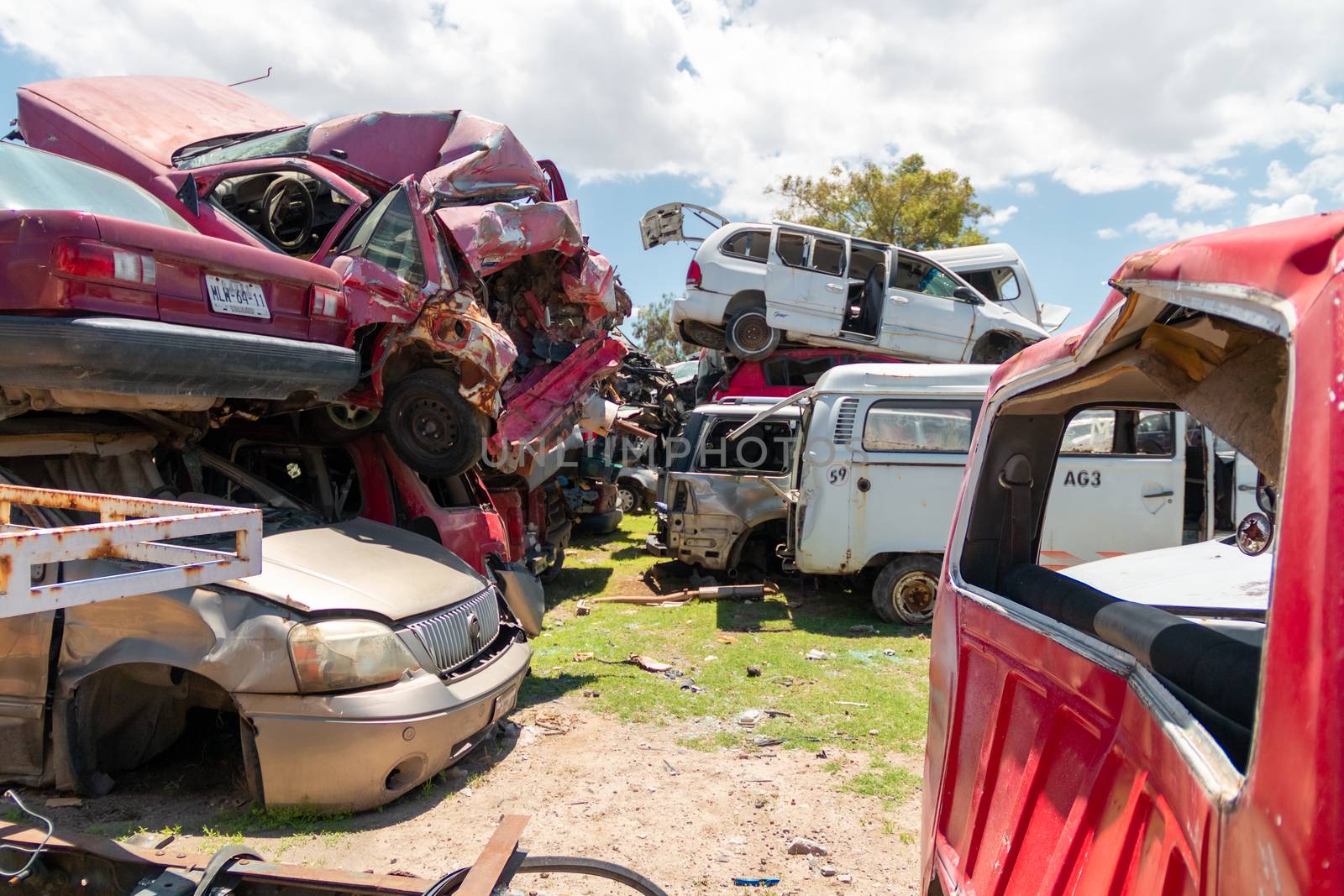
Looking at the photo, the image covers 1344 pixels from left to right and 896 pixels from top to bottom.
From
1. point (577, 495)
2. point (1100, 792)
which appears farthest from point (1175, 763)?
point (577, 495)

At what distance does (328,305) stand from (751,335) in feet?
23.8

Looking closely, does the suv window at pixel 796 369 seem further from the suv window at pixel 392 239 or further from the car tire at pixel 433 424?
the suv window at pixel 392 239

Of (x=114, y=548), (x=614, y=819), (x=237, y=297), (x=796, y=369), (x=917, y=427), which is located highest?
(x=796, y=369)

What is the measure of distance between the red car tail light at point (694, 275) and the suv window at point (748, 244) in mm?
373

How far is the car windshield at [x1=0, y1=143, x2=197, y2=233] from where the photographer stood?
418 centimetres

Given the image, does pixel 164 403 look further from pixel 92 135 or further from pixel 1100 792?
pixel 1100 792

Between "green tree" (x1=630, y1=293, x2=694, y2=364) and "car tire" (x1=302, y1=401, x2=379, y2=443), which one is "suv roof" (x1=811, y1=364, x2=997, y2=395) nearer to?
"car tire" (x1=302, y1=401, x2=379, y2=443)

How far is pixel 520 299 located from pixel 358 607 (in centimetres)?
495

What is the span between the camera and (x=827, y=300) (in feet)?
38.9

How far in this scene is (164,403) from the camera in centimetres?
437

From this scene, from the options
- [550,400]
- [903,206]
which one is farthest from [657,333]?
[550,400]

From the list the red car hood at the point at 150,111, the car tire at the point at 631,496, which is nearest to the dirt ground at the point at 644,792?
the red car hood at the point at 150,111

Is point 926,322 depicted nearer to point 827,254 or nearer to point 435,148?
point 827,254

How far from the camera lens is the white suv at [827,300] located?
1185 cm
